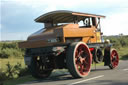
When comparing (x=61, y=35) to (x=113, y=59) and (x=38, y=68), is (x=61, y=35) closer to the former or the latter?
(x=38, y=68)

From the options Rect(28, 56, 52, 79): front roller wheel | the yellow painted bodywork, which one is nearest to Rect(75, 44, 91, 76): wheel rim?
the yellow painted bodywork

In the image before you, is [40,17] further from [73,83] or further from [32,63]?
[73,83]

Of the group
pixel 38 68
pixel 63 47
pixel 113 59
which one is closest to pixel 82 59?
pixel 63 47

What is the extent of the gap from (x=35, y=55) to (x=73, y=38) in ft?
6.26

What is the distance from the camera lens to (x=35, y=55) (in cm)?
1036

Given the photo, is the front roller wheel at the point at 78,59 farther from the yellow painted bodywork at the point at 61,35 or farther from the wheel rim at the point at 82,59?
the yellow painted bodywork at the point at 61,35

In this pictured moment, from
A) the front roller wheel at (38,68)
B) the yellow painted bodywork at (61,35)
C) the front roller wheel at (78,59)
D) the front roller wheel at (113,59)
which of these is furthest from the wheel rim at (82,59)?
the front roller wheel at (113,59)

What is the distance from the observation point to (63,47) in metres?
9.85

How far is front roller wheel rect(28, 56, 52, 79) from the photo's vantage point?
10625 mm

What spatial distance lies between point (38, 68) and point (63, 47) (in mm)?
1915

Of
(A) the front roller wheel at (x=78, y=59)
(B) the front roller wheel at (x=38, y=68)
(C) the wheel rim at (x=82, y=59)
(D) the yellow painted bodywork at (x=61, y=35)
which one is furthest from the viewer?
(B) the front roller wheel at (x=38, y=68)

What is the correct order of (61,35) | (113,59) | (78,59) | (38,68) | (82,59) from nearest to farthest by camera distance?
(61,35), (78,59), (82,59), (38,68), (113,59)

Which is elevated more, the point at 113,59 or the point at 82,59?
the point at 82,59

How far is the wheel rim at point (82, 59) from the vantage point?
10.0 meters
